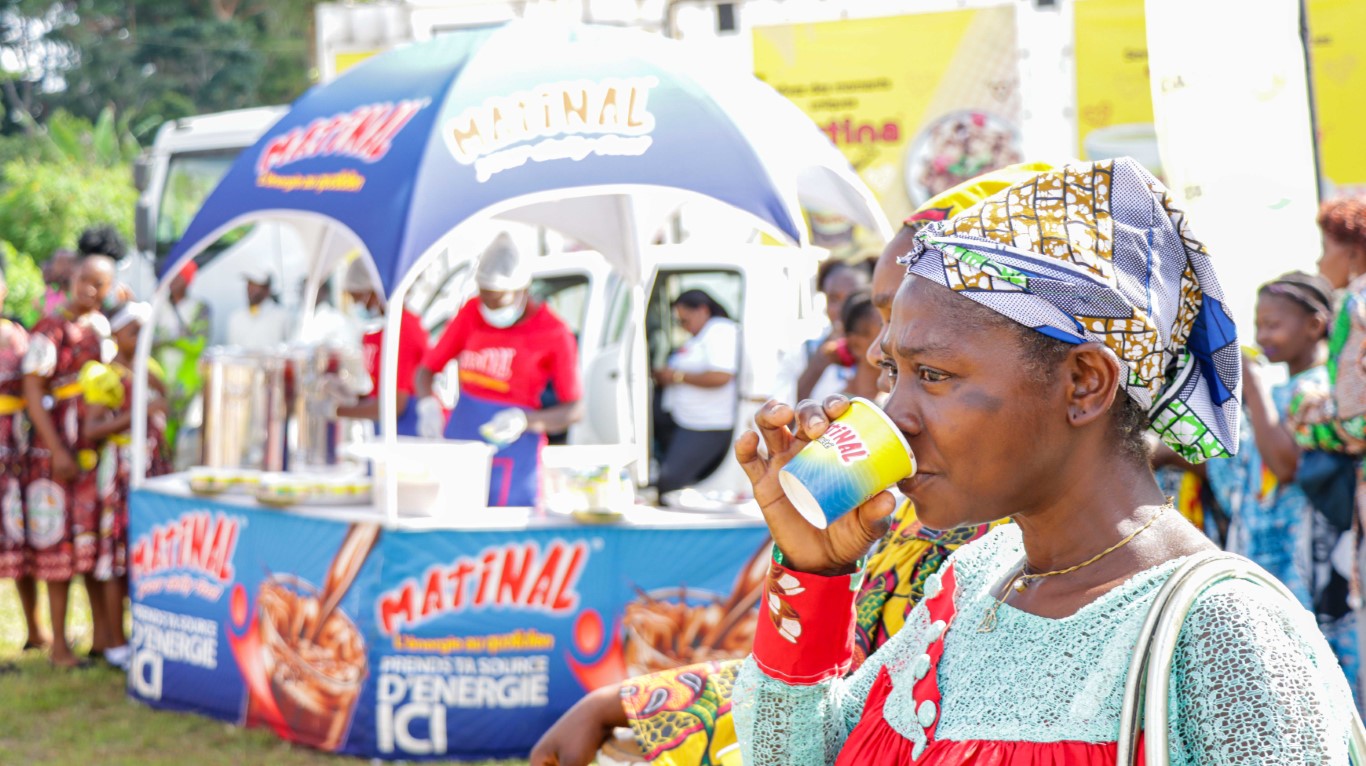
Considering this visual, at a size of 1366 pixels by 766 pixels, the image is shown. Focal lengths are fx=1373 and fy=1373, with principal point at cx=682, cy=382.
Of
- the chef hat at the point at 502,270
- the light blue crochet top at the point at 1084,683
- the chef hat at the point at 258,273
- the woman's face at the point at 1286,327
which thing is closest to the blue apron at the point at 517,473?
the chef hat at the point at 502,270

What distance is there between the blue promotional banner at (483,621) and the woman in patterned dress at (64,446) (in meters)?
1.83

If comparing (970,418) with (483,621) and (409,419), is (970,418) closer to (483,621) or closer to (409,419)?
(483,621)

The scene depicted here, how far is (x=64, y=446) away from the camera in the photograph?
6.72 metres

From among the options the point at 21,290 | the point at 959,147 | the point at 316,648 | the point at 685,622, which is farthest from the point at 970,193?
the point at 21,290

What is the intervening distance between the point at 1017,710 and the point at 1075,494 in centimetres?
24

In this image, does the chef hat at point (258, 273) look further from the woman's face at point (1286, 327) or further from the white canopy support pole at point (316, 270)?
the woman's face at point (1286, 327)

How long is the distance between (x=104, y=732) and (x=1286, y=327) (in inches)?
196

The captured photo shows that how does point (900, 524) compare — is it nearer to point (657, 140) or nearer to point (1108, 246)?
point (1108, 246)

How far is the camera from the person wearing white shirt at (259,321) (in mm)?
10922

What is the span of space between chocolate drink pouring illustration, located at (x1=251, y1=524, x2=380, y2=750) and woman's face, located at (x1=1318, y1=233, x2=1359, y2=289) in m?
3.54

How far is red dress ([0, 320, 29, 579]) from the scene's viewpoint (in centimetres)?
677

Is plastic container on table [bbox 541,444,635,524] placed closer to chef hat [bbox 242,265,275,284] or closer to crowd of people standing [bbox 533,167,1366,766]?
crowd of people standing [bbox 533,167,1366,766]

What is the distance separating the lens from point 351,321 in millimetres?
10609

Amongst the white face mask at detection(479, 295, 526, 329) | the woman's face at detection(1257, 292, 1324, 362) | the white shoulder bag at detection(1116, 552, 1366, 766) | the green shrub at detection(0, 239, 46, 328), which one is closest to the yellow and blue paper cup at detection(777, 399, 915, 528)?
the white shoulder bag at detection(1116, 552, 1366, 766)
